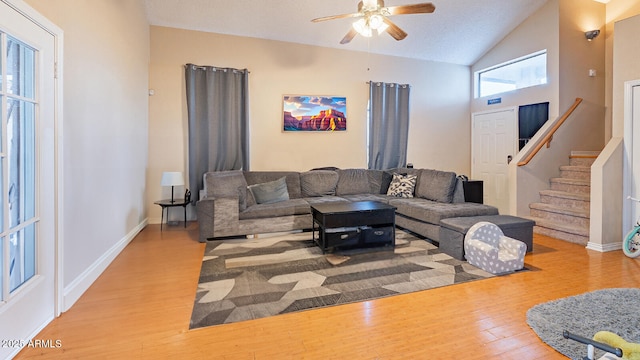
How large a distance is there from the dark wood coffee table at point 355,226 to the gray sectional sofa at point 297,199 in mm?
640

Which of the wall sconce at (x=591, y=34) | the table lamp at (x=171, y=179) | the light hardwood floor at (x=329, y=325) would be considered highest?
the wall sconce at (x=591, y=34)

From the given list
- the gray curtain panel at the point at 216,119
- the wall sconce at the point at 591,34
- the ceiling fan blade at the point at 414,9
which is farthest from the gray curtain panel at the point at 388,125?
the wall sconce at the point at 591,34

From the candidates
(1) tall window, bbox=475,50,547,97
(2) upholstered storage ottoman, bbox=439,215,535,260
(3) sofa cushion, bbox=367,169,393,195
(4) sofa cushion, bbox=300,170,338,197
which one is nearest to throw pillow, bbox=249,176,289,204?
(4) sofa cushion, bbox=300,170,338,197

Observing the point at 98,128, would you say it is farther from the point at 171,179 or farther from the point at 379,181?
the point at 379,181

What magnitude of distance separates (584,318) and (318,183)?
366 cm

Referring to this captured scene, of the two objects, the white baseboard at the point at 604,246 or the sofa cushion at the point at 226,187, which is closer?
the white baseboard at the point at 604,246

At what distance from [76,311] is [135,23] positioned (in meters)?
3.66

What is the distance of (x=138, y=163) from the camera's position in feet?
14.6

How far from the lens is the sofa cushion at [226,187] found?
4.22 meters

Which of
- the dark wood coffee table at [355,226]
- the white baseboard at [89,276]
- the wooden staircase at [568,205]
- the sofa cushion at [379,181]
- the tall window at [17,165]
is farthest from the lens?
the sofa cushion at [379,181]

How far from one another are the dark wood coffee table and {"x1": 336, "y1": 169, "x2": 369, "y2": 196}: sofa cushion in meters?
1.56

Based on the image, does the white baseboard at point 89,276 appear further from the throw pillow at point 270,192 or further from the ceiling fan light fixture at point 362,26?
the ceiling fan light fixture at point 362,26

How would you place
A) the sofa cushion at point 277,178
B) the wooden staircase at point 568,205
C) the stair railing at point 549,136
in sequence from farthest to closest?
the sofa cushion at point 277,178 → the stair railing at point 549,136 → the wooden staircase at point 568,205

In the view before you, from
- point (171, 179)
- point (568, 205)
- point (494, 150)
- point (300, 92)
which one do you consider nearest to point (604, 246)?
point (568, 205)
